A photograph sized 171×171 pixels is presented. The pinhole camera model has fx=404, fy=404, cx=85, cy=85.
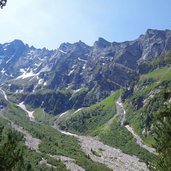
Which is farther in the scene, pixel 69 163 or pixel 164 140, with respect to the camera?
pixel 69 163

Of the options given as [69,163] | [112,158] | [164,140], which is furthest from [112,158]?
[164,140]

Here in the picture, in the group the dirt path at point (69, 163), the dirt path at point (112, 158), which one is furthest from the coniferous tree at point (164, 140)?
the dirt path at point (112, 158)

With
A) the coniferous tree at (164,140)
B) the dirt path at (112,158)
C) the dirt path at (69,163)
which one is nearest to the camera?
the coniferous tree at (164,140)

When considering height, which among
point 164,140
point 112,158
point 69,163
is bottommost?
point 69,163

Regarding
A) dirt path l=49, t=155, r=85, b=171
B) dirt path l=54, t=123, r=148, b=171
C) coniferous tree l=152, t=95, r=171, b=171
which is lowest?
dirt path l=49, t=155, r=85, b=171

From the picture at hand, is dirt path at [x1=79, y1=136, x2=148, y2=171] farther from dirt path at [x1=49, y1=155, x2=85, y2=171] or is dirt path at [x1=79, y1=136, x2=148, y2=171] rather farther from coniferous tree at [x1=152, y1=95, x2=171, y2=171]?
coniferous tree at [x1=152, y1=95, x2=171, y2=171]

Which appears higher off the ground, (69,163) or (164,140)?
(164,140)

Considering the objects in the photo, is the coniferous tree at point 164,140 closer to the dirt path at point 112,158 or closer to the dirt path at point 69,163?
the dirt path at point 69,163

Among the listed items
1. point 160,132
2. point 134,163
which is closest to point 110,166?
point 134,163

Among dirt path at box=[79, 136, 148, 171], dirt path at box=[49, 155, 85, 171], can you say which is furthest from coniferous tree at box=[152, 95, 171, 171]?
dirt path at box=[79, 136, 148, 171]

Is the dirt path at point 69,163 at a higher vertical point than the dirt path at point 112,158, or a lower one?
lower

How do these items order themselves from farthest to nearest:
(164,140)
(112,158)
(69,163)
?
(112,158) → (69,163) → (164,140)

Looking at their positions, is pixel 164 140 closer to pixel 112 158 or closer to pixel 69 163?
pixel 69 163

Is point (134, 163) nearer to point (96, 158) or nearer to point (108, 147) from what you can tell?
point (96, 158)
